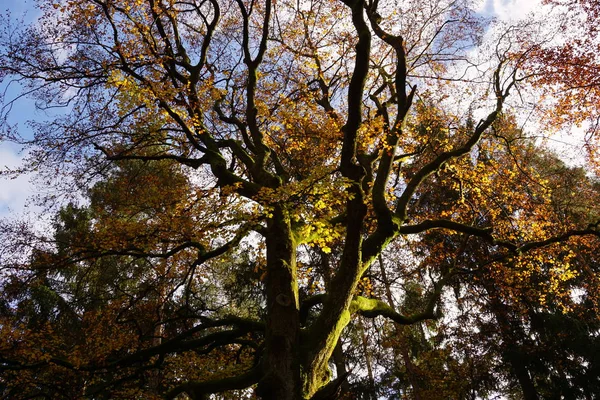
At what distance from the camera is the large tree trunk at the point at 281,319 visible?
503 centimetres

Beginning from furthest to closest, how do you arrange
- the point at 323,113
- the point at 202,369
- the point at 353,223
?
1. the point at 323,113
2. the point at 202,369
3. the point at 353,223

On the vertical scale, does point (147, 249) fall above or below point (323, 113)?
below

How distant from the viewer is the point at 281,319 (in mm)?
5648

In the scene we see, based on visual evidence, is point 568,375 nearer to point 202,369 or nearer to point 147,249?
point 202,369

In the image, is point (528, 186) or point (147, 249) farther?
point (528, 186)

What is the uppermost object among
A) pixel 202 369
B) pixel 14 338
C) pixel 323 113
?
pixel 323 113

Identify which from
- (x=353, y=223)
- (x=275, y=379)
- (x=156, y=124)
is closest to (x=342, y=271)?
(x=353, y=223)

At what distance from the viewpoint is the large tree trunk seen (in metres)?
5.03

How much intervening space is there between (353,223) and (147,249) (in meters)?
3.94

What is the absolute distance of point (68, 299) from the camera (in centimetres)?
1385

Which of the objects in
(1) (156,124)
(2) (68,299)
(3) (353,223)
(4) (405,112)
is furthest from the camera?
(2) (68,299)

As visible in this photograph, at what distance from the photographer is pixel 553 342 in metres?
13.9

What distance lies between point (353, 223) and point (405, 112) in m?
2.47

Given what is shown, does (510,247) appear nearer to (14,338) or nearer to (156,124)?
(156,124)
